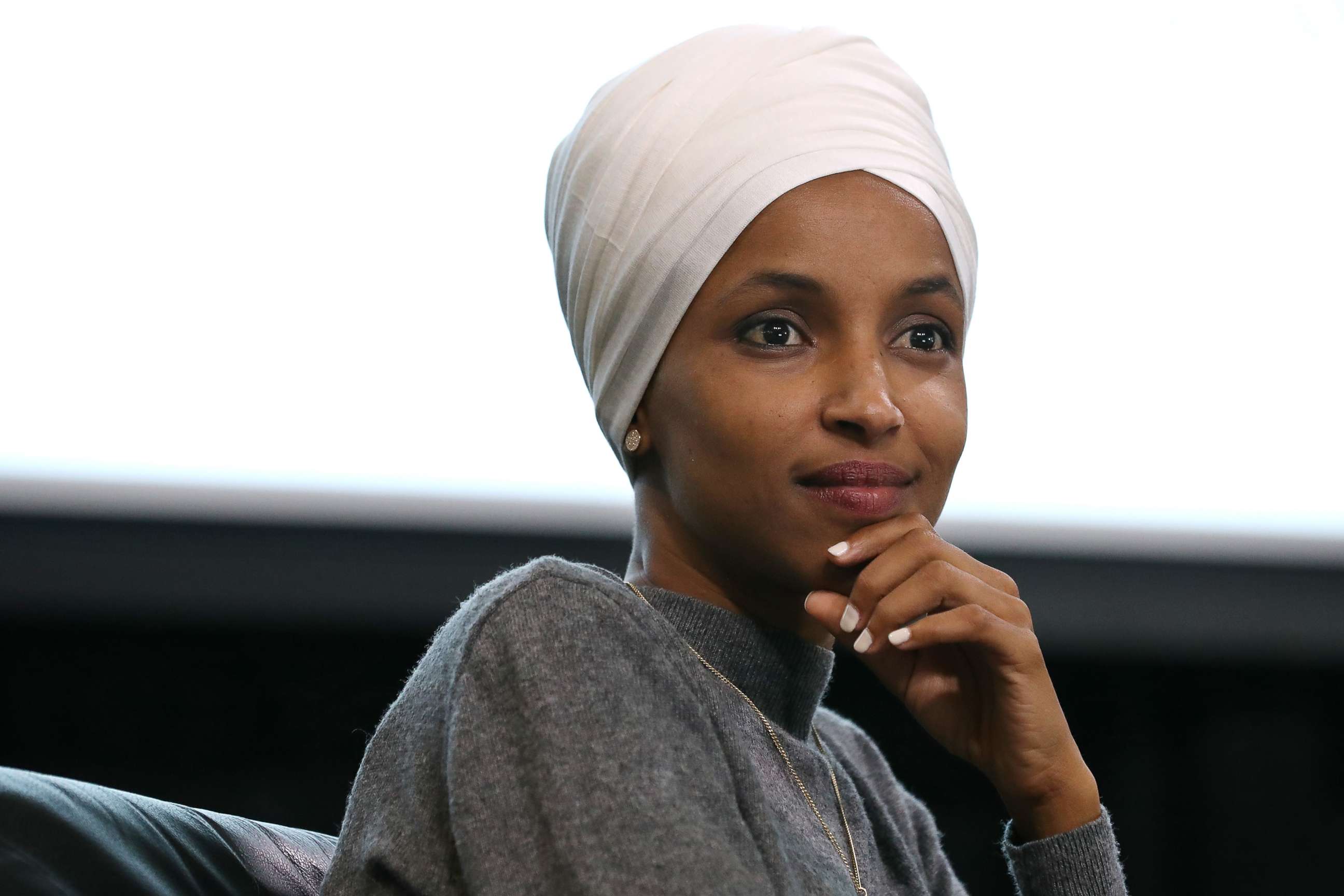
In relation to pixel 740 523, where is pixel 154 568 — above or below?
below

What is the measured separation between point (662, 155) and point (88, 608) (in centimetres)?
149

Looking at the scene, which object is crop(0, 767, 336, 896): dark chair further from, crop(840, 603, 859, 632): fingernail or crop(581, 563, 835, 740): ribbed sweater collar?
crop(840, 603, 859, 632): fingernail

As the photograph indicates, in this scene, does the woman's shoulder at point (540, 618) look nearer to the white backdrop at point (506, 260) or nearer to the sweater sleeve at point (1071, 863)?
the sweater sleeve at point (1071, 863)

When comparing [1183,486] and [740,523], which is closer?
[740,523]

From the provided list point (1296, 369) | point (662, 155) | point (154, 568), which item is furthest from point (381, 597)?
point (1296, 369)

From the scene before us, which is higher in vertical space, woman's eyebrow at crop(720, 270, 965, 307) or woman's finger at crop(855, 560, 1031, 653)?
woman's eyebrow at crop(720, 270, 965, 307)

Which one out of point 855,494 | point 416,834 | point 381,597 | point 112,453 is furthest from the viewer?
point 381,597

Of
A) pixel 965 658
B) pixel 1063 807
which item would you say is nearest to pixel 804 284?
pixel 965 658

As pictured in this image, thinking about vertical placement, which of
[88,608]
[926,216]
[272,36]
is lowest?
[88,608]

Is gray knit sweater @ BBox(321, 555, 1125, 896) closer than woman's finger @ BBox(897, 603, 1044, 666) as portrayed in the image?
Yes

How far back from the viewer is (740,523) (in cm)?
117

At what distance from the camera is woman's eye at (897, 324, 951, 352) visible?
48.4 inches

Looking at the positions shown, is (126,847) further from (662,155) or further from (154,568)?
(154,568)

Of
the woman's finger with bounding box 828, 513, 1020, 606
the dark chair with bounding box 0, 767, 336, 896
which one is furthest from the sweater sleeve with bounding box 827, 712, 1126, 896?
the dark chair with bounding box 0, 767, 336, 896
